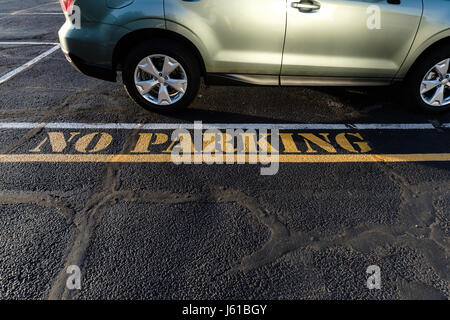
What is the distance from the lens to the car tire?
3871mm

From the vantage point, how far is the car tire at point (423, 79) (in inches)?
Answer: 152

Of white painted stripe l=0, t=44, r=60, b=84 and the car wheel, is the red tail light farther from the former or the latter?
white painted stripe l=0, t=44, r=60, b=84

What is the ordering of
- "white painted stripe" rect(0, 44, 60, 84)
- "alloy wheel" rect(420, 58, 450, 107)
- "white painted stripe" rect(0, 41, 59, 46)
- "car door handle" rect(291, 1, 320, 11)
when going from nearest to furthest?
"car door handle" rect(291, 1, 320, 11) < "alloy wheel" rect(420, 58, 450, 107) < "white painted stripe" rect(0, 44, 60, 84) < "white painted stripe" rect(0, 41, 59, 46)

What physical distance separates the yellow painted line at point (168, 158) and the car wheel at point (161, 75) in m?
0.94

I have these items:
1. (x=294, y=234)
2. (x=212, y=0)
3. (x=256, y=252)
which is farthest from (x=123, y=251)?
(x=212, y=0)

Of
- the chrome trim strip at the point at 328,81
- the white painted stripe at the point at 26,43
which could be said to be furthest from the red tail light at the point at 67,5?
the white painted stripe at the point at 26,43

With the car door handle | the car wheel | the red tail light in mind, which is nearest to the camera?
the car door handle

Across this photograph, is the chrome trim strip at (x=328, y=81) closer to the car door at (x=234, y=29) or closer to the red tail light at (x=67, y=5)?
the car door at (x=234, y=29)

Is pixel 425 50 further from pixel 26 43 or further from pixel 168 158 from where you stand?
pixel 26 43

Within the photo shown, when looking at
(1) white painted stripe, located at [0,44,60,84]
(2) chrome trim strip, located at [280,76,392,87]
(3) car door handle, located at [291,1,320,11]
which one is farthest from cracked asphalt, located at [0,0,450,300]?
(1) white painted stripe, located at [0,44,60,84]

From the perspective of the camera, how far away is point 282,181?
3039 mm

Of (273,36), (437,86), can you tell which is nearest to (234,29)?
(273,36)

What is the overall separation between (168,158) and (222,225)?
1084 millimetres

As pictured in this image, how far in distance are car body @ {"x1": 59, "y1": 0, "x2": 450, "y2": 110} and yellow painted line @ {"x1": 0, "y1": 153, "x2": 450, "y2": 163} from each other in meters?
1.04
